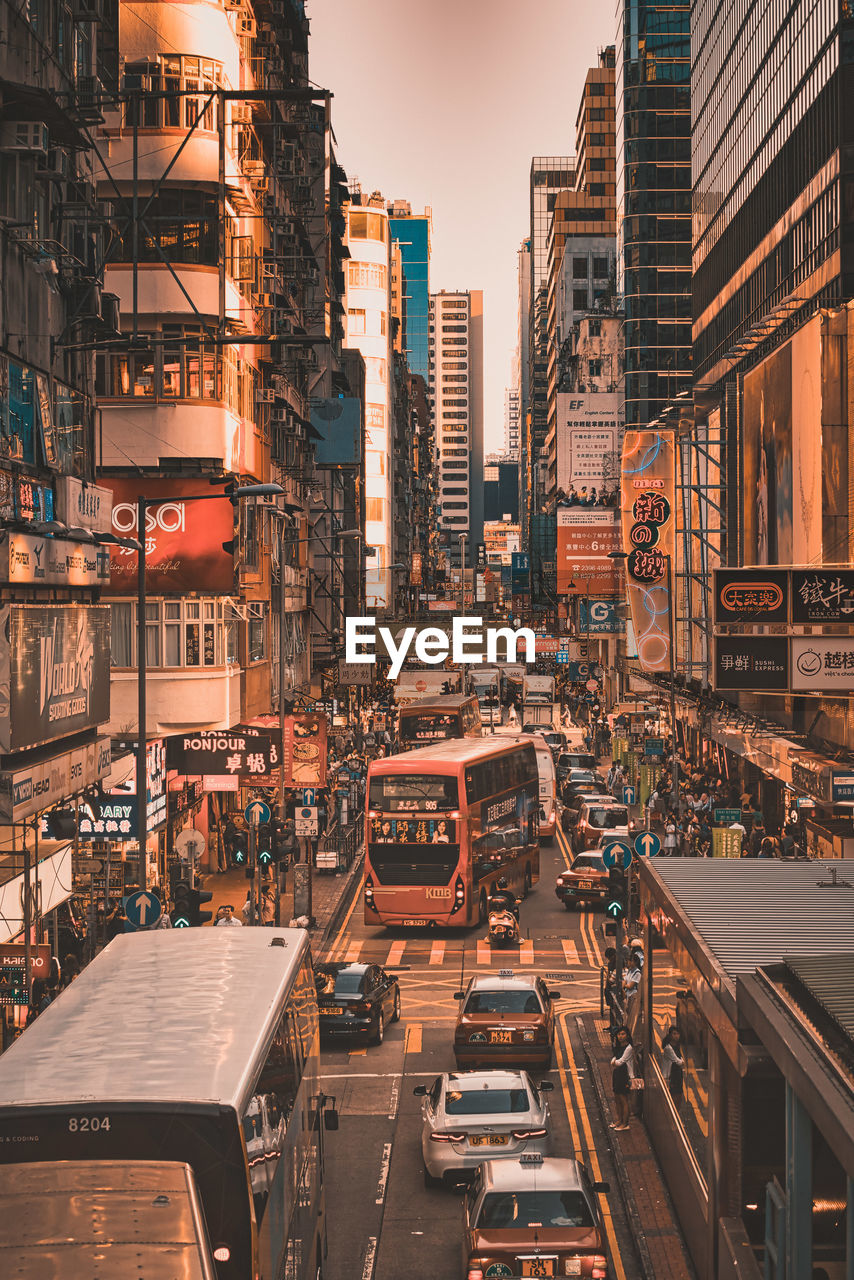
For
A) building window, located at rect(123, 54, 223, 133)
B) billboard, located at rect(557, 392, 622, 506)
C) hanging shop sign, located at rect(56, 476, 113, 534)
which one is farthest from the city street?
billboard, located at rect(557, 392, 622, 506)

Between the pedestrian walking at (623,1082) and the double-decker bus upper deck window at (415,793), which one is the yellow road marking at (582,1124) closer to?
the pedestrian walking at (623,1082)

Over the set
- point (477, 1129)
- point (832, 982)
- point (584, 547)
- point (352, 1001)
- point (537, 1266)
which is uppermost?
point (584, 547)

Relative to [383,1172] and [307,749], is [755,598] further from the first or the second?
[383,1172]

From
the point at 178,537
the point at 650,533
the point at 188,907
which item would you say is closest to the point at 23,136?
the point at 188,907

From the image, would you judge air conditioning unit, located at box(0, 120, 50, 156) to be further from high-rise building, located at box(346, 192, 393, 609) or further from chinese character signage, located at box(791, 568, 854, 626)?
high-rise building, located at box(346, 192, 393, 609)

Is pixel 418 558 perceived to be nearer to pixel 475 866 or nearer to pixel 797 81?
pixel 797 81

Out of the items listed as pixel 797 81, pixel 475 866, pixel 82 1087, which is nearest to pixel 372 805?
pixel 475 866
